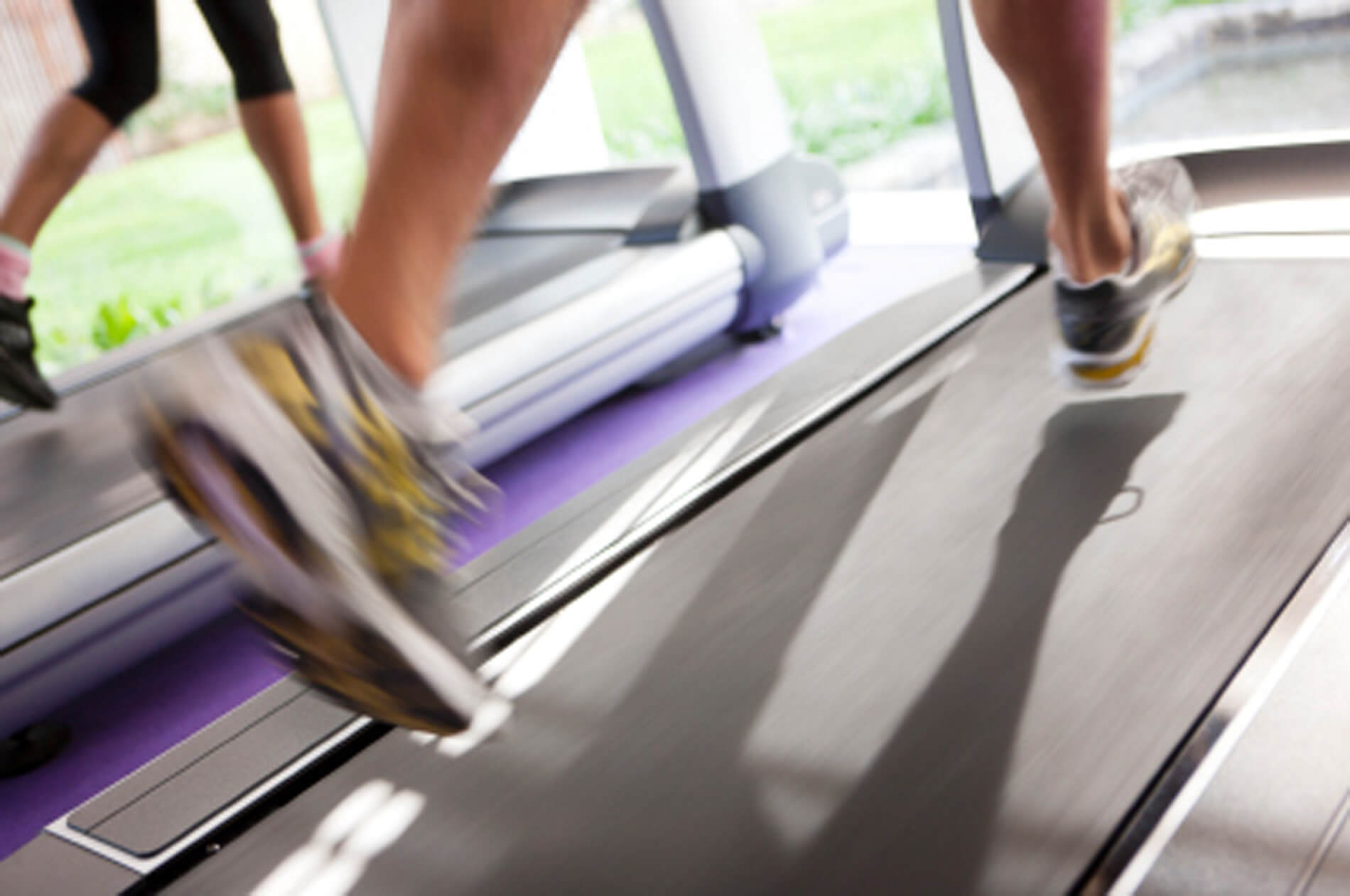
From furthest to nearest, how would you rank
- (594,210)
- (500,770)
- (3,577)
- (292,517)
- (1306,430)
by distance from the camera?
1. (594,210)
2. (3,577)
3. (1306,430)
4. (500,770)
5. (292,517)

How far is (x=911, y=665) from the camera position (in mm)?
1062

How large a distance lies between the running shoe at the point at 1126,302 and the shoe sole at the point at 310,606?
92 cm

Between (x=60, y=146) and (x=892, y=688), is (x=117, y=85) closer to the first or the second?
(x=60, y=146)

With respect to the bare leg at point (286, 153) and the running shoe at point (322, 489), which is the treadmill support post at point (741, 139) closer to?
the bare leg at point (286, 153)

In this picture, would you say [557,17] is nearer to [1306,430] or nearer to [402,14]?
[402,14]

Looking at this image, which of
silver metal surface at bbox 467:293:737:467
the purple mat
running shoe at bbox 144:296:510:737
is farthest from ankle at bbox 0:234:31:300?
running shoe at bbox 144:296:510:737

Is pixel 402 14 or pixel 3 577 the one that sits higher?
pixel 402 14

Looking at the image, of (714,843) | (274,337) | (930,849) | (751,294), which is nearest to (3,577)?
(274,337)

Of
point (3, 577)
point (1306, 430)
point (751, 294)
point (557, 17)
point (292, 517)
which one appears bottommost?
point (751, 294)

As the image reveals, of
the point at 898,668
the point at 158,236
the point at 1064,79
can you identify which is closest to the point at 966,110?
the point at 1064,79

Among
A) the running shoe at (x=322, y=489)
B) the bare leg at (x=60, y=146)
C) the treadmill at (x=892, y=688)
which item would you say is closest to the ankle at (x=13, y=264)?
the bare leg at (x=60, y=146)

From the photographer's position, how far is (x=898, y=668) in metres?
1.07

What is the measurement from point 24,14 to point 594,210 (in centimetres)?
168

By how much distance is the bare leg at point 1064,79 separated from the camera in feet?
4.04
